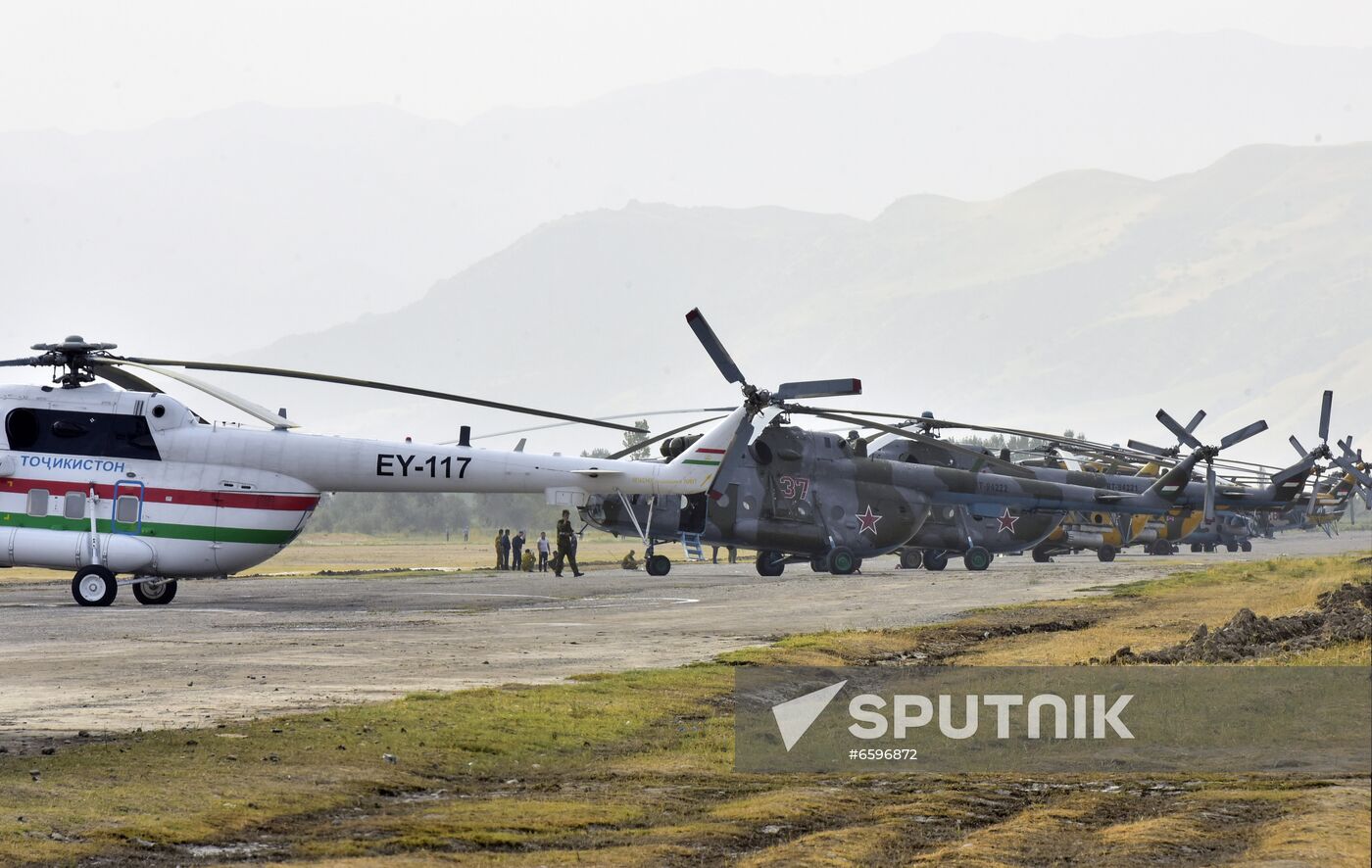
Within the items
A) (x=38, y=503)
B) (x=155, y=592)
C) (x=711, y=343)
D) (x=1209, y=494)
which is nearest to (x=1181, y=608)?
(x=711, y=343)

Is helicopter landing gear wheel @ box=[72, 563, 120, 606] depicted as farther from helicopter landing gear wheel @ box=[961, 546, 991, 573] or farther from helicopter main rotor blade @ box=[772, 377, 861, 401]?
helicopter landing gear wheel @ box=[961, 546, 991, 573]

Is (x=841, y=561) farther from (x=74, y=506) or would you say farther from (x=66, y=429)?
(x=66, y=429)

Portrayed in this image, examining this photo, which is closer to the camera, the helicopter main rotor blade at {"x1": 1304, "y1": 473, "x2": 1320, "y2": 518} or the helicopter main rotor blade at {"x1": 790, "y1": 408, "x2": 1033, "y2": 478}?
the helicopter main rotor blade at {"x1": 790, "y1": 408, "x2": 1033, "y2": 478}

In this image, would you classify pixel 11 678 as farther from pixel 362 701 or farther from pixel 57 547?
pixel 57 547

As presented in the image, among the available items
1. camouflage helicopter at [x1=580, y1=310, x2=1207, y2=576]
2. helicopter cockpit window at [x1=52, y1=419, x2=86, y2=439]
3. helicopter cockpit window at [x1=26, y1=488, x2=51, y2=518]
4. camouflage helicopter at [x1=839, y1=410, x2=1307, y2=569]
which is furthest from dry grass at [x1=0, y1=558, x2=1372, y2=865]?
camouflage helicopter at [x1=839, y1=410, x2=1307, y2=569]

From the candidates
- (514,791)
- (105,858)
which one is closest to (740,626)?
(514,791)

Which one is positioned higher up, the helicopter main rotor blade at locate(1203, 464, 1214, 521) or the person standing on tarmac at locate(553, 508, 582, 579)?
the helicopter main rotor blade at locate(1203, 464, 1214, 521)

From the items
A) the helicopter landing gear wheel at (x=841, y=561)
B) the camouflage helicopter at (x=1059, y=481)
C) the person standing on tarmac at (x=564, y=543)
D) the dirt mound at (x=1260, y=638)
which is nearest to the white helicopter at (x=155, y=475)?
the dirt mound at (x=1260, y=638)

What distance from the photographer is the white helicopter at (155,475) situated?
29125 mm

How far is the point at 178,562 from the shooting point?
29562 millimetres

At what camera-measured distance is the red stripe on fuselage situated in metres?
29.1

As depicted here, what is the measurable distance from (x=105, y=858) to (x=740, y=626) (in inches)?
717

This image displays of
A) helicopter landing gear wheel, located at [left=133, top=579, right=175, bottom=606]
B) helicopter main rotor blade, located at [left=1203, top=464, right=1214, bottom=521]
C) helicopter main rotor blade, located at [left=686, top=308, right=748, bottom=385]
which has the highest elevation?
helicopter main rotor blade, located at [left=686, top=308, right=748, bottom=385]

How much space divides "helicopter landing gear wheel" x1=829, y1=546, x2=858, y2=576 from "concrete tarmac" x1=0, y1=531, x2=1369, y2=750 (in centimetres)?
103
